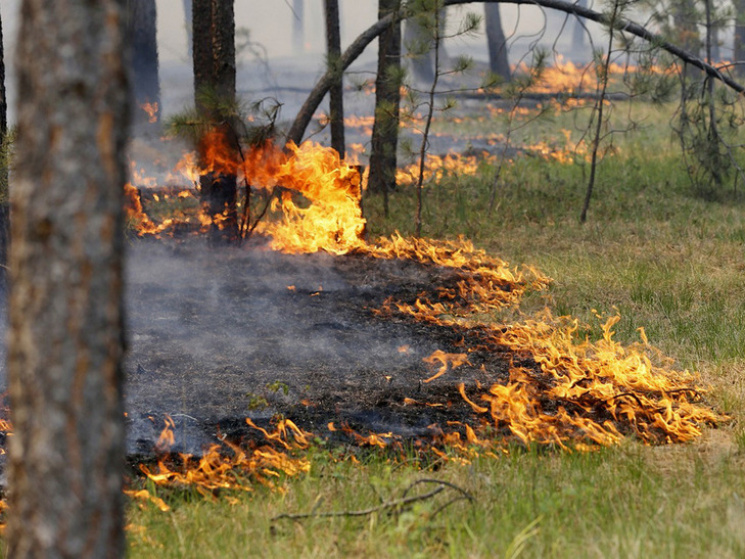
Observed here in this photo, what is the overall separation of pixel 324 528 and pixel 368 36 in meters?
8.23

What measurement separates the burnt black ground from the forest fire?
4 centimetres

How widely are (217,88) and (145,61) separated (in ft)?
30.0

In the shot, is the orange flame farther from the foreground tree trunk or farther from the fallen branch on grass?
the foreground tree trunk

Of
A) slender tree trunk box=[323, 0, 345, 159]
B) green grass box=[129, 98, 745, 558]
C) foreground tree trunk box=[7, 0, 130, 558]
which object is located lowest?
green grass box=[129, 98, 745, 558]

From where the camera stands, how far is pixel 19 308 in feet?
6.86

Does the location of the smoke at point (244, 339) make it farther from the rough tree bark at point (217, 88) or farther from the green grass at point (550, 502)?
the green grass at point (550, 502)

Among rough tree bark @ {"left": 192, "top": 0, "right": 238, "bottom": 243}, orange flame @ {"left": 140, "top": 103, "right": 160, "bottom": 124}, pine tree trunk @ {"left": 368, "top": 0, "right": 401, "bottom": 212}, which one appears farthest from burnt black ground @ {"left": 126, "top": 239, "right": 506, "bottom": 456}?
orange flame @ {"left": 140, "top": 103, "right": 160, "bottom": 124}

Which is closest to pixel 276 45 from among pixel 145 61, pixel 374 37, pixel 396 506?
pixel 145 61

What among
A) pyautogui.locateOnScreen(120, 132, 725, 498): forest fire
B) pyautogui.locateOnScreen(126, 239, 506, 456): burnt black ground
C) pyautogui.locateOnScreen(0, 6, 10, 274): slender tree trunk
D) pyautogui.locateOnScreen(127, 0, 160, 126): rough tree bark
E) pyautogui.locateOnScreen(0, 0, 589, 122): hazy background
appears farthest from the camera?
pyautogui.locateOnScreen(0, 0, 589, 122): hazy background

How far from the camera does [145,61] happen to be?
56.3 ft

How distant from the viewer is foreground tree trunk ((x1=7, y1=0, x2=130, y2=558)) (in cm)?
202

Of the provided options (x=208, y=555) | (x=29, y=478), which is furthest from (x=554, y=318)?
(x=29, y=478)

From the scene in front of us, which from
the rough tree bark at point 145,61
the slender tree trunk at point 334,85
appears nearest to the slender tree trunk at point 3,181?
the slender tree trunk at point 334,85

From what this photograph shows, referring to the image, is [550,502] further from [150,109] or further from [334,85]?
[150,109]
